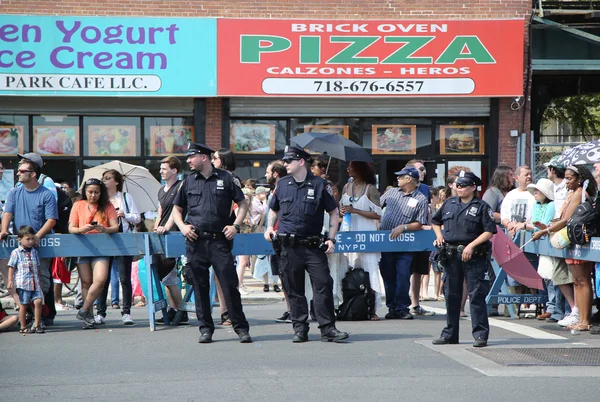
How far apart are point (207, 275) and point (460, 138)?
12.0 m

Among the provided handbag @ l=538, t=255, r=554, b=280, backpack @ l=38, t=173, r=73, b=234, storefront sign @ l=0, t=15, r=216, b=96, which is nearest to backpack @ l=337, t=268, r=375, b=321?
handbag @ l=538, t=255, r=554, b=280

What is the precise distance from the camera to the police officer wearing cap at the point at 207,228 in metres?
9.06

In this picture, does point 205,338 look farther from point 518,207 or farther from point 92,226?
point 518,207

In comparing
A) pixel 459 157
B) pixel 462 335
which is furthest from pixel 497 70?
pixel 462 335

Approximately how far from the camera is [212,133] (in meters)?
19.6

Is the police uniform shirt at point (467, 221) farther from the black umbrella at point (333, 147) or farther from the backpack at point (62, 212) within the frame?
the backpack at point (62, 212)

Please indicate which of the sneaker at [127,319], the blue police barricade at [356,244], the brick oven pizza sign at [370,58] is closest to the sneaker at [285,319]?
the blue police barricade at [356,244]

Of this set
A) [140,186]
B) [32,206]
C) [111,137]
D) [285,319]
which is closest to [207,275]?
[285,319]

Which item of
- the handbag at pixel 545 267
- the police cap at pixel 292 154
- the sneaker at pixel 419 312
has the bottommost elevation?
the sneaker at pixel 419 312

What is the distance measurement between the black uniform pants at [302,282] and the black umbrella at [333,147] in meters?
2.37

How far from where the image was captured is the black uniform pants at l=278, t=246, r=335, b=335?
358 inches

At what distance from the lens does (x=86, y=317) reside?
10.5 metres

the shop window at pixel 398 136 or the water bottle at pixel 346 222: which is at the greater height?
the shop window at pixel 398 136

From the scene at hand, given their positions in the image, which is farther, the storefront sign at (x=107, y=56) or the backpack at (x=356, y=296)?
the storefront sign at (x=107, y=56)
